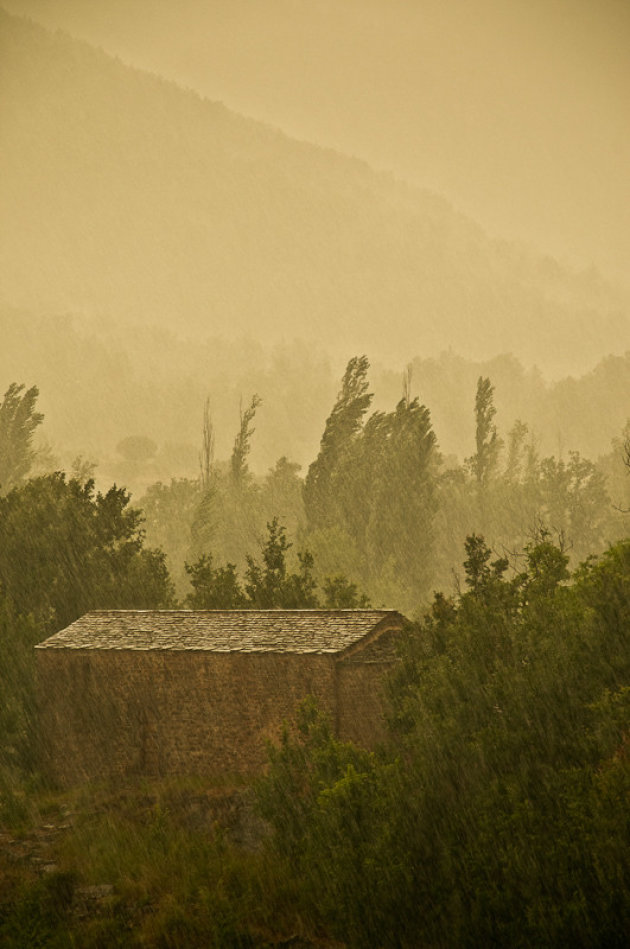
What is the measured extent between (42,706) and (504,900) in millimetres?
16345

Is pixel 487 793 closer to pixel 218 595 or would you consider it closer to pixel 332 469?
pixel 218 595

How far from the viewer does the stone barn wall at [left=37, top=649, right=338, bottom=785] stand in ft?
78.5

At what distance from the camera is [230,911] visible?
17312 mm

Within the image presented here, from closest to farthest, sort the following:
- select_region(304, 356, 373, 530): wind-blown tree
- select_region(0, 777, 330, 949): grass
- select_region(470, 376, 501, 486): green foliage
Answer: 1. select_region(0, 777, 330, 949): grass
2. select_region(304, 356, 373, 530): wind-blown tree
3. select_region(470, 376, 501, 486): green foliage

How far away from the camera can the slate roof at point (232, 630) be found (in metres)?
24.3

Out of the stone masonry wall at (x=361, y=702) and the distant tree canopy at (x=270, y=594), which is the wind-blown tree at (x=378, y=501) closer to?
the distant tree canopy at (x=270, y=594)

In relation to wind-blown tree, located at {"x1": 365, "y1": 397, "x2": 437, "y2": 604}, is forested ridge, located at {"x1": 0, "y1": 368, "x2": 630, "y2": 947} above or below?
below

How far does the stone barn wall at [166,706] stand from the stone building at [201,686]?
0.03 meters

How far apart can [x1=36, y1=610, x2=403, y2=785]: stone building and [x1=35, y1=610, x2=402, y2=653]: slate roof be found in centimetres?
4

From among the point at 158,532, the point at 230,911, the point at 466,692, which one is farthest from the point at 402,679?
the point at 158,532

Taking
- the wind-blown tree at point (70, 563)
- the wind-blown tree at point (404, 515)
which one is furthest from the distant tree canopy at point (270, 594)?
the wind-blown tree at point (404, 515)

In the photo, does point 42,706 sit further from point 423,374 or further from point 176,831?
point 423,374

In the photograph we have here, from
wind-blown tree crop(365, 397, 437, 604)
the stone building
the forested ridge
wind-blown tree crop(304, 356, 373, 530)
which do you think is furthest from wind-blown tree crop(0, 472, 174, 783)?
wind-blown tree crop(365, 397, 437, 604)

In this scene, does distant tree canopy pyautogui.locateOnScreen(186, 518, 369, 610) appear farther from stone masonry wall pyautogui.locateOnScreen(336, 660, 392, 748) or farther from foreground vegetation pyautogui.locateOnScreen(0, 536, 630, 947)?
foreground vegetation pyautogui.locateOnScreen(0, 536, 630, 947)
